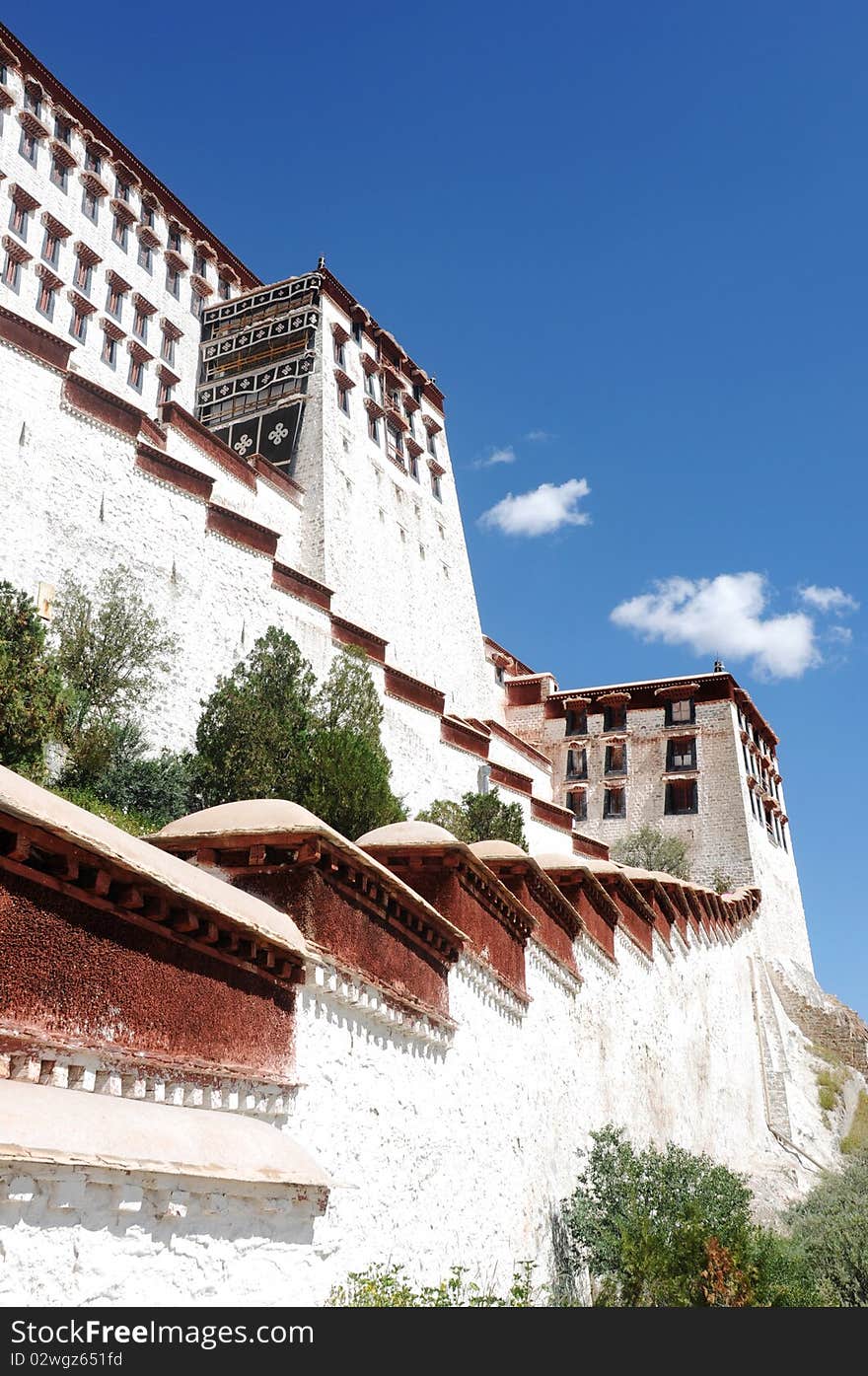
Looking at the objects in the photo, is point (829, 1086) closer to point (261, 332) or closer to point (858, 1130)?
point (858, 1130)

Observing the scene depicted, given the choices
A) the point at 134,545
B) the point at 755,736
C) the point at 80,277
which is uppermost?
the point at 80,277

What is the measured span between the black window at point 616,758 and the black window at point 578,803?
119 cm

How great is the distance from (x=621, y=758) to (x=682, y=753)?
201 centimetres

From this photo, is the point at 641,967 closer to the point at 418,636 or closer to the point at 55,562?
the point at 55,562

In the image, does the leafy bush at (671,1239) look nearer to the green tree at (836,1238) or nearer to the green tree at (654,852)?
the green tree at (836,1238)

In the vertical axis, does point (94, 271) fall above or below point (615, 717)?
above

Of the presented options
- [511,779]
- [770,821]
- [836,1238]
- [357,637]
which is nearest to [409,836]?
[836,1238]

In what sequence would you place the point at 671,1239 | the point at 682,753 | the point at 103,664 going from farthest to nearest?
the point at 682,753, the point at 103,664, the point at 671,1239

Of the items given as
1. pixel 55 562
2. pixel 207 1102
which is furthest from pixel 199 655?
pixel 207 1102

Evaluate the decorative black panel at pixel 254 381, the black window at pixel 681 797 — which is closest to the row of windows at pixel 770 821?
the black window at pixel 681 797

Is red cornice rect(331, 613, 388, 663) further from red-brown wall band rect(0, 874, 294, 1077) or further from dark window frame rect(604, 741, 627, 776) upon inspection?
red-brown wall band rect(0, 874, 294, 1077)

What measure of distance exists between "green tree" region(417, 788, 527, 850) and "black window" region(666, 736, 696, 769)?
57.7 feet

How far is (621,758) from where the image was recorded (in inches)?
1490

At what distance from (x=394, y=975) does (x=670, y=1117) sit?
11.2 m
